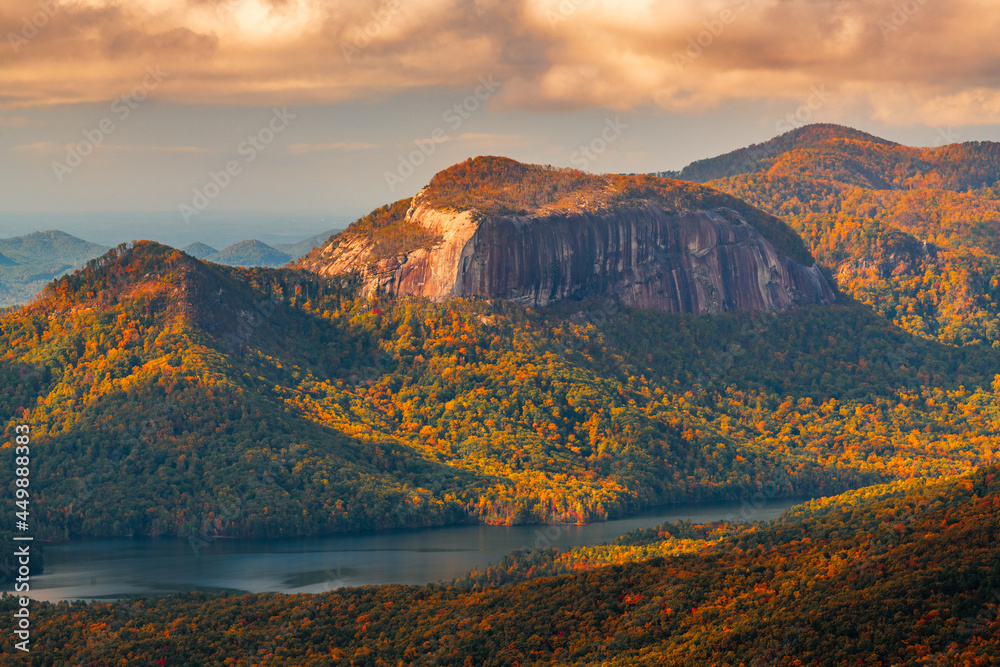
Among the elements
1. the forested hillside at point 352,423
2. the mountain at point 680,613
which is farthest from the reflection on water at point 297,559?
the mountain at point 680,613

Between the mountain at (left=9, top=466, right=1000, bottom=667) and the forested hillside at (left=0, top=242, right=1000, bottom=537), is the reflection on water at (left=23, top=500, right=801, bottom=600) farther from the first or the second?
the mountain at (left=9, top=466, right=1000, bottom=667)

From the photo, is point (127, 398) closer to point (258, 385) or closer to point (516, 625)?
point (258, 385)

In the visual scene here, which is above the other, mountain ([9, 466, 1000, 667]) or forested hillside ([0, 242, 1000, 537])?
forested hillside ([0, 242, 1000, 537])

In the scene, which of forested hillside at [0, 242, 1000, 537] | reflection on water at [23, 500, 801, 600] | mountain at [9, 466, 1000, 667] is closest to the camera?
mountain at [9, 466, 1000, 667]

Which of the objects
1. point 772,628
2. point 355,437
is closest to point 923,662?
point 772,628

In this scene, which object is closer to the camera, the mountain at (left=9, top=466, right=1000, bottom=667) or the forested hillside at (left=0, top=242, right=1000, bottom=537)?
the mountain at (left=9, top=466, right=1000, bottom=667)

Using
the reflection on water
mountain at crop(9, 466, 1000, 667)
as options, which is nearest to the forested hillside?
the reflection on water

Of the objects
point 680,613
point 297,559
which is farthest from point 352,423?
point 680,613
